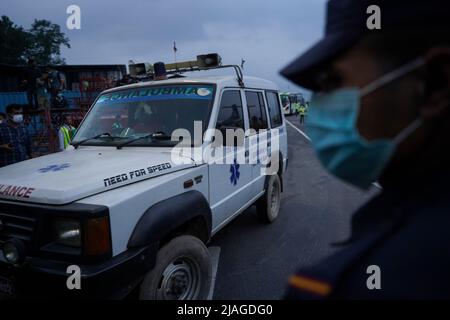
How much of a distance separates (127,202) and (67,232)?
0.43m

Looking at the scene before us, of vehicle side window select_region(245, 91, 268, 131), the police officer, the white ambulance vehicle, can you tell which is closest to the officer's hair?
the police officer

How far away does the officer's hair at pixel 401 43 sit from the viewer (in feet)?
2.86

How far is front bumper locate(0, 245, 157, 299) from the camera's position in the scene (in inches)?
82.6

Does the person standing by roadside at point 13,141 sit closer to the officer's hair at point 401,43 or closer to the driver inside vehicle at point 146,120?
the driver inside vehicle at point 146,120

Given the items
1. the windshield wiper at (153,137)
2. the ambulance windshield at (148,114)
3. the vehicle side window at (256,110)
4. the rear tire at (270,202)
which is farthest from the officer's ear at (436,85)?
the rear tire at (270,202)

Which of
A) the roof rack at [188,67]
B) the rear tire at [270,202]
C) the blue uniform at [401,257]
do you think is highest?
the roof rack at [188,67]

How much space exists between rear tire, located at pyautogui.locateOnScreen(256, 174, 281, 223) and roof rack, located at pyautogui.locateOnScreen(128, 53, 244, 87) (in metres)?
1.73

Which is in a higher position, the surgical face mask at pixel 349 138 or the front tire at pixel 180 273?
the surgical face mask at pixel 349 138

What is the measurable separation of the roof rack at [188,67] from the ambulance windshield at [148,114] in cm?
96

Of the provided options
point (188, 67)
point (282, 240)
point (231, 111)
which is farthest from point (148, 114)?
point (282, 240)

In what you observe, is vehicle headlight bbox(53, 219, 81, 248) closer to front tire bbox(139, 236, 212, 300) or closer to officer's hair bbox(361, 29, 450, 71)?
front tire bbox(139, 236, 212, 300)

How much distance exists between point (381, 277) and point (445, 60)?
1.91 feet

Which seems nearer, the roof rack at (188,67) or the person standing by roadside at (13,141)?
the roof rack at (188,67)
